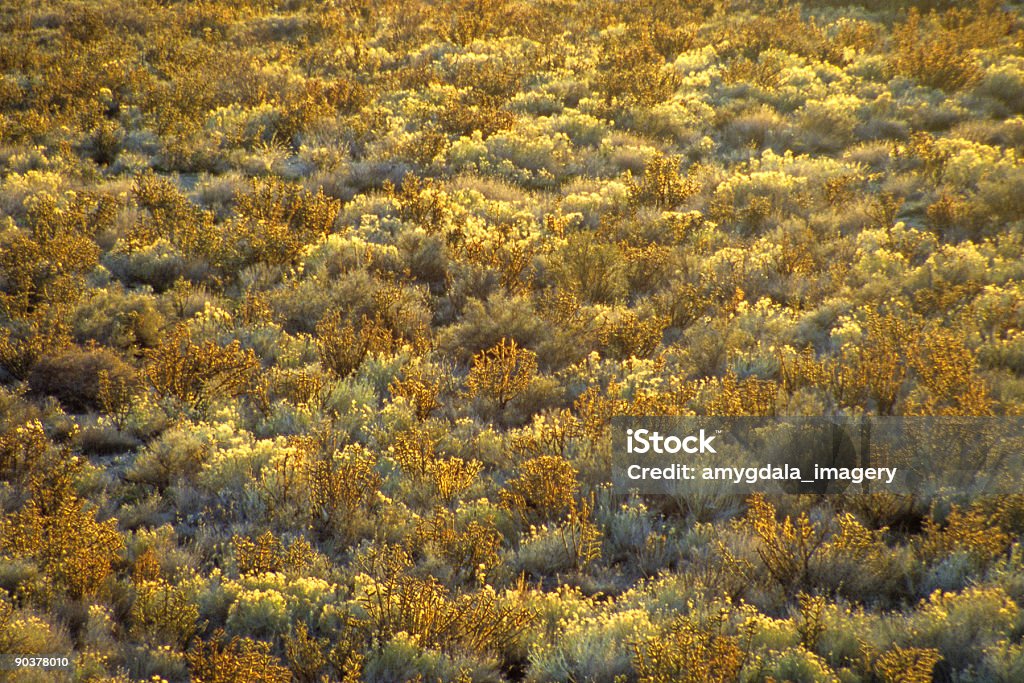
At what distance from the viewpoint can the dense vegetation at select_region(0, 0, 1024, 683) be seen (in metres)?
3.71

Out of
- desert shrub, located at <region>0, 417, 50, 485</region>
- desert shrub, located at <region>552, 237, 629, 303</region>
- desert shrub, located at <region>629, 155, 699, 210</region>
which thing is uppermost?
desert shrub, located at <region>629, 155, 699, 210</region>

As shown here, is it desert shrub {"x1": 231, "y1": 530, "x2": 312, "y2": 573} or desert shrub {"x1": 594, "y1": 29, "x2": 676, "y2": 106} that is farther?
desert shrub {"x1": 594, "y1": 29, "x2": 676, "y2": 106}

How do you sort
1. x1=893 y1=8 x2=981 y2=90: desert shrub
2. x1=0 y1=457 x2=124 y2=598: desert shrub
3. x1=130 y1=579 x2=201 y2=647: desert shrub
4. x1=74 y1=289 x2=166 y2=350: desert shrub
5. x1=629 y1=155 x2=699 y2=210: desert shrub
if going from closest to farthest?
x1=130 y1=579 x2=201 y2=647: desert shrub → x1=0 y1=457 x2=124 y2=598: desert shrub → x1=74 y1=289 x2=166 y2=350: desert shrub → x1=629 y1=155 x2=699 y2=210: desert shrub → x1=893 y1=8 x2=981 y2=90: desert shrub

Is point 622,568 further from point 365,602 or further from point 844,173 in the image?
point 844,173

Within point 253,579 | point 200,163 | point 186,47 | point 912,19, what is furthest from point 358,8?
point 253,579

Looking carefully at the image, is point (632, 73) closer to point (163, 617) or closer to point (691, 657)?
point (691, 657)

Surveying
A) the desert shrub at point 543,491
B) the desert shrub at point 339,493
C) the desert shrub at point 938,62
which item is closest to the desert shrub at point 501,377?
the desert shrub at point 543,491

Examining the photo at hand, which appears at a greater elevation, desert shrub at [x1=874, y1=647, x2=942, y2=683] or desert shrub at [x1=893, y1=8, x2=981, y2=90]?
desert shrub at [x1=893, y1=8, x2=981, y2=90]

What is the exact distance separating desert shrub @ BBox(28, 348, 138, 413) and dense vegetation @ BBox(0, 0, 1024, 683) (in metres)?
0.02

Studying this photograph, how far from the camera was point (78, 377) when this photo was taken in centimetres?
558

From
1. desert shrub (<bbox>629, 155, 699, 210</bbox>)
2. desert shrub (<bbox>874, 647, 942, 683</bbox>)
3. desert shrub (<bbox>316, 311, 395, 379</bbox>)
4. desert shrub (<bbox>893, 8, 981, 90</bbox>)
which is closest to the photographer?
desert shrub (<bbox>874, 647, 942, 683</bbox>)

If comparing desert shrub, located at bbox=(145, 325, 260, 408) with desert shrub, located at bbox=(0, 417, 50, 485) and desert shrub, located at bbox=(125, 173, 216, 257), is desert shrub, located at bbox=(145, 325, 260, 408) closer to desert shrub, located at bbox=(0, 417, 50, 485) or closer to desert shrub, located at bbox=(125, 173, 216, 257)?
desert shrub, located at bbox=(0, 417, 50, 485)

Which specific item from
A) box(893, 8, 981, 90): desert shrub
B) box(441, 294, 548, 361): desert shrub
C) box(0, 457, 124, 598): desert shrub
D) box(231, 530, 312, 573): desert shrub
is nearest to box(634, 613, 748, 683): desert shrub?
box(231, 530, 312, 573): desert shrub

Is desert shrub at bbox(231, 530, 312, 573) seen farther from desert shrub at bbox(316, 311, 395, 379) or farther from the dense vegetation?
desert shrub at bbox(316, 311, 395, 379)
